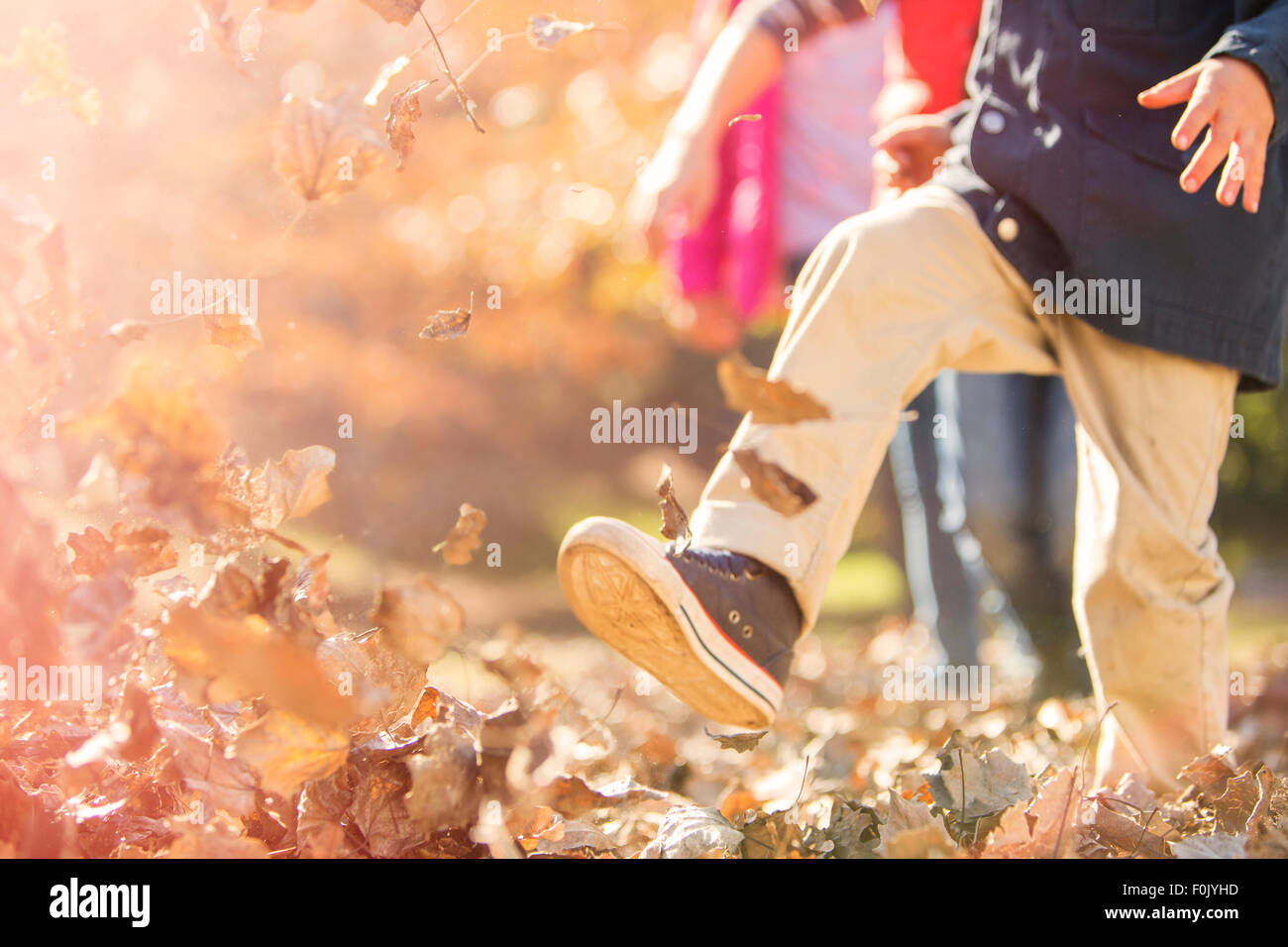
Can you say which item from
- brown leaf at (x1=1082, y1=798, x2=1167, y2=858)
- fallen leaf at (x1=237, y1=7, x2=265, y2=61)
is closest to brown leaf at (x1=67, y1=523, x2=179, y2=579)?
fallen leaf at (x1=237, y1=7, x2=265, y2=61)

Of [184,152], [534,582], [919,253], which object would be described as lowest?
[534,582]

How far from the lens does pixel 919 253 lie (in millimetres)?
1818

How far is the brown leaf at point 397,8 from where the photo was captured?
1.46 metres

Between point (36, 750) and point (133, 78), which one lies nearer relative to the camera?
point (36, 750)

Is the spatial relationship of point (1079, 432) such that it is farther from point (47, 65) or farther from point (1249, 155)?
point (47, 65)

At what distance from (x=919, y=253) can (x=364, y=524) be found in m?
1.15

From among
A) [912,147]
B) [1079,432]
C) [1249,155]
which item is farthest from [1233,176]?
[912,147]

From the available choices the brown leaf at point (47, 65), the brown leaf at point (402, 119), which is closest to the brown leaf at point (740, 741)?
the brown leaf at point (402, 119)

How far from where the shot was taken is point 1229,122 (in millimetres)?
1606

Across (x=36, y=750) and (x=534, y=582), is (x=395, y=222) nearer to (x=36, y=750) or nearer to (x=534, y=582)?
(x=534, y=582)

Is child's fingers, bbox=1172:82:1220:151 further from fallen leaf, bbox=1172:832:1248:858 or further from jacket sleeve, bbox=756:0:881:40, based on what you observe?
fallen leaf, bbox=1172:832:1248:858

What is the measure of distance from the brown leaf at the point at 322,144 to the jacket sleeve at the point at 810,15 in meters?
1.04
